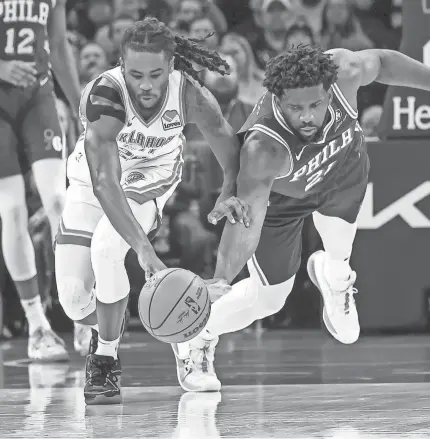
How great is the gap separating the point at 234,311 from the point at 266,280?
212 mm

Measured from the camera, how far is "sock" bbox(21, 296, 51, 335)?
24.2 ft

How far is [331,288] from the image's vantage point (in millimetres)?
6238

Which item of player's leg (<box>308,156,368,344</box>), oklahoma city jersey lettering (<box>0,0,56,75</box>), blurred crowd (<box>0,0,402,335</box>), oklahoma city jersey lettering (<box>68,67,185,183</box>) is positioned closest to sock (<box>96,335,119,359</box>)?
oklahoma city jersey lettering (<box>68,67,185,183</box>)

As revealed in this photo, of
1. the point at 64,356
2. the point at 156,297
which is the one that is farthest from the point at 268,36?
the point at 156,297

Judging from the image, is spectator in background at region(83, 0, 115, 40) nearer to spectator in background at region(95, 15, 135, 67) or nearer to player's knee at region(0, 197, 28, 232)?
spectator in background at region(95, 15, 135, 67)

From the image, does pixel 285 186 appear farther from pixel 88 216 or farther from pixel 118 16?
pixel 118 16

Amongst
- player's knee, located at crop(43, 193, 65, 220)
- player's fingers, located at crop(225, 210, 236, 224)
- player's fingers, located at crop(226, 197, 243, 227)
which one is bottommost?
player's fingers, located at crop(225, 210, 236, 224)

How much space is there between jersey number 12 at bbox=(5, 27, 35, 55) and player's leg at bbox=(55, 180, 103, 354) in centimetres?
238

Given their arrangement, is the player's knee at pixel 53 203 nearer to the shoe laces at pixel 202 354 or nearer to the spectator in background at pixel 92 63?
the spectator in background at pixel 92 63

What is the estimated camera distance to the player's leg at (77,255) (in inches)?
213

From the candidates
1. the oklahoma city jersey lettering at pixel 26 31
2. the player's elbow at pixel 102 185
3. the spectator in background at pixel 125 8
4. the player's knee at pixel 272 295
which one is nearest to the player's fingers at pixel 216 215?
the player's elbow at pixel 102 185

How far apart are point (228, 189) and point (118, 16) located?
381cm

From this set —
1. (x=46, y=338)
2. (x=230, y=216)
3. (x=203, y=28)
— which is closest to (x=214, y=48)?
(x=203, y=28)

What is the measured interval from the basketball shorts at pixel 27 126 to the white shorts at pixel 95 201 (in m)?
1.78
